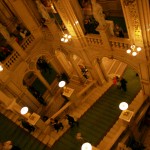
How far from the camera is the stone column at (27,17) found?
16.1 meters

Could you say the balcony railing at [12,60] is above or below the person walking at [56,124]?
above

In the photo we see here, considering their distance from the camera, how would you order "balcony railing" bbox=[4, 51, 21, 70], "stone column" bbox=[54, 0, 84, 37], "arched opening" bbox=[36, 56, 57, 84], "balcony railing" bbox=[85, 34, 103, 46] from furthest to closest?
"arched opening" bbox=[36, 56, 57, 84]
"balcony railing" bbox=[4, 51, 21, 70]
"balcony railing" bbox=[85, 34, 103, 46]
"stone column" bbox=[54, 0, 84, 37]

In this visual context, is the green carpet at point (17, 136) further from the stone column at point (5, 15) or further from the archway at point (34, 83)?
the stone column at point (5, 15)

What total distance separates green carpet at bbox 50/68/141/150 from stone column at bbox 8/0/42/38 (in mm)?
6596

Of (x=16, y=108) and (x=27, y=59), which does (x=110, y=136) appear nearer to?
(x=16, y=108)

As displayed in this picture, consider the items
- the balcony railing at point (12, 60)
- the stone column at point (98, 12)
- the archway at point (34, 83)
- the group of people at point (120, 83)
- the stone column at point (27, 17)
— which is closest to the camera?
the stone column at point (98, 12)

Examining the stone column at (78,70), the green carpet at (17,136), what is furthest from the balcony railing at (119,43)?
the green carpet at (17,136)

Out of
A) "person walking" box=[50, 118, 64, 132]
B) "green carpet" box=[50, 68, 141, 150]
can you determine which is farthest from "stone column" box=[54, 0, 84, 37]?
"person walking" box=[50, 118, 64, 132]

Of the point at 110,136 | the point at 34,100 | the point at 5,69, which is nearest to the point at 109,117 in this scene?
the point at 110,136

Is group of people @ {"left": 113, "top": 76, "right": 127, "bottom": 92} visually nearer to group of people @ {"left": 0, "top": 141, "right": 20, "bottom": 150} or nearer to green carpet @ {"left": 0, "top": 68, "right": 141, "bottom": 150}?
green carpet @ {"left": 0, "top": 68, "right": 141, "bottom": 150}

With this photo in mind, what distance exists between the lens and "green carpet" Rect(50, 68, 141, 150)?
15887 mm

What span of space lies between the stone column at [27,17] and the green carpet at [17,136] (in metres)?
6.50

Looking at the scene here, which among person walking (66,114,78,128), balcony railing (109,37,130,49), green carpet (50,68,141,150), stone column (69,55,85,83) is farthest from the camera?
stone column (69,55,85,83)

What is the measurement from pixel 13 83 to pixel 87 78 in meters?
6.21
